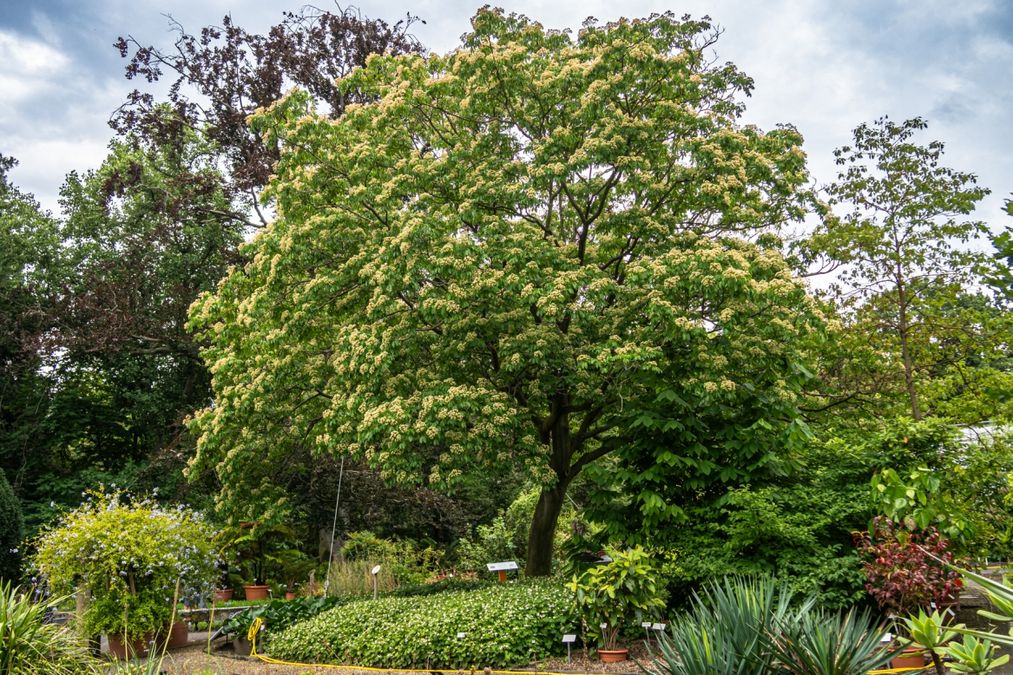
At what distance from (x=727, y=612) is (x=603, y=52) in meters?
7.36

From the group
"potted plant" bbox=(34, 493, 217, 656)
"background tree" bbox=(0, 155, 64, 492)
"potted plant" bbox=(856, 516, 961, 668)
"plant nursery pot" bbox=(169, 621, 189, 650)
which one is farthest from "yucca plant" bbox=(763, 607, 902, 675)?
"background tree" bbox=(0, 155, 64, 492)

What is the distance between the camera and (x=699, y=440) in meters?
8.82

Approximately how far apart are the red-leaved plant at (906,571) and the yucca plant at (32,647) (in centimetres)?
661

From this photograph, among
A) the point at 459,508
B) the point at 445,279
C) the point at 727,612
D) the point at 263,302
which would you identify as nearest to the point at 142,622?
the point at 263,302

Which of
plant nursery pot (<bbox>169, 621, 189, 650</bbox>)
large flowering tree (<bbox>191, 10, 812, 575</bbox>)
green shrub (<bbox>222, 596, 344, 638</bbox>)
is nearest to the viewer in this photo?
large flowering tree (<bbox>191, 10, 812, 575</bbox>)

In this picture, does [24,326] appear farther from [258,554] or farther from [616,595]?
[616,595]

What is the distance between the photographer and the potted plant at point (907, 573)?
652 centimetres

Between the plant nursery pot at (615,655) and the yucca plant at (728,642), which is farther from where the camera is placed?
the plant nursery pot at (615,655)

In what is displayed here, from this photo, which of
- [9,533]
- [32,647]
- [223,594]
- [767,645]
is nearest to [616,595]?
[767,645]

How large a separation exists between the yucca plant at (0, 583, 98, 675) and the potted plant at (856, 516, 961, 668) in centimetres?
662

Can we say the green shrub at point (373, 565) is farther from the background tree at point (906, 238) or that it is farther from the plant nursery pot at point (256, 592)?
the background tree at point (906, 238)

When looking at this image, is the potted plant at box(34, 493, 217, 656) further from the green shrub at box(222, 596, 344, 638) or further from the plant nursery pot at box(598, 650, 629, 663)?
the plant nursery pot at box(598, 650, 629, 663)

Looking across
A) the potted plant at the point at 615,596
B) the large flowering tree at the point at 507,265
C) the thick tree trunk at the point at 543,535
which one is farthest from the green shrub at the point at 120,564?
the potted plant at the point at 615,596

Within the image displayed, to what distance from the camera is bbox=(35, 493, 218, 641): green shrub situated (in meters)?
9.30
